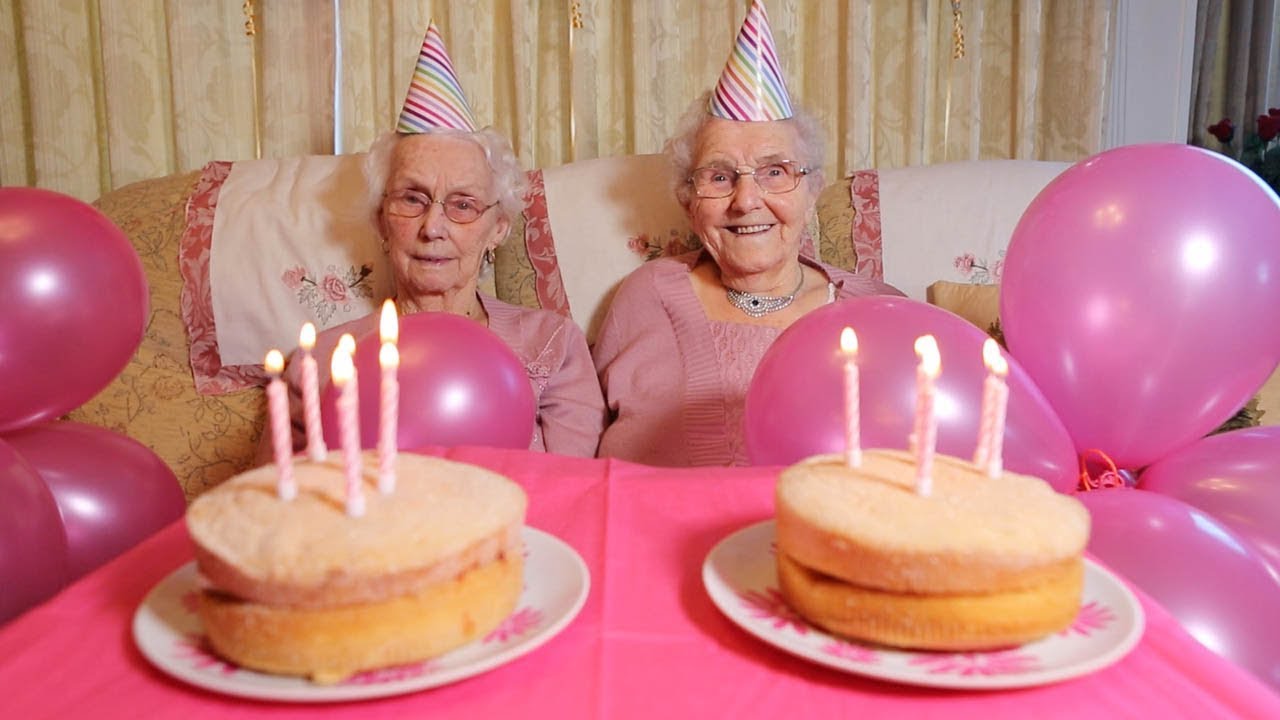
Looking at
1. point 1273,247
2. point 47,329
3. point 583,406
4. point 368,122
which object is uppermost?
point 368,122

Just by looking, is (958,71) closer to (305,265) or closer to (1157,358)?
(1157,358)

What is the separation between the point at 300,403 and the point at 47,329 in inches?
28.1

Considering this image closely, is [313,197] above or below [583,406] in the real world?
above

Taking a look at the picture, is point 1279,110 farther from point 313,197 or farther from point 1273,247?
point 313,197

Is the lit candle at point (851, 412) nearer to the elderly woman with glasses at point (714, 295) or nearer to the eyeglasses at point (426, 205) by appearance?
the elderly woman with glasses at point (714, 295)

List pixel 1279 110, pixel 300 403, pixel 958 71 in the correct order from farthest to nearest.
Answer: pixel 958 71
pixel 1279 110
pixel 300 403

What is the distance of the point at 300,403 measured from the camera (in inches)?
76.2

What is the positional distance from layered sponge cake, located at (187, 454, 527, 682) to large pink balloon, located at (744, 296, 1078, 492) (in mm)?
597

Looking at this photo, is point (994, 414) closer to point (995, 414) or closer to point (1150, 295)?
point (995, 414)

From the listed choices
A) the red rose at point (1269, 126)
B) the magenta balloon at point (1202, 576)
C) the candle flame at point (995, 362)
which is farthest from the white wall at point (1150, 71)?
the candle flame at point (995, 362)

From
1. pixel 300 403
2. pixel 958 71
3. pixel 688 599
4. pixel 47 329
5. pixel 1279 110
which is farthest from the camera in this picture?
pixel 958 71

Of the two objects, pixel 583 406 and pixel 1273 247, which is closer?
pixel 1273 247

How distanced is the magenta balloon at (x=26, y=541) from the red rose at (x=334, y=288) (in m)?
1.06

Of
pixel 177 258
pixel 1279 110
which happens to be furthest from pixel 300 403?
pixel 1279 110
